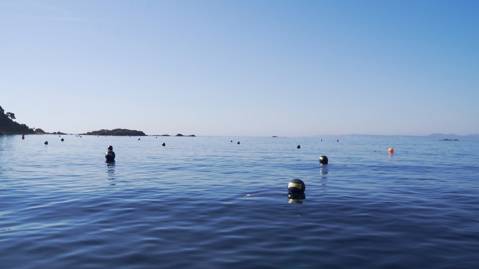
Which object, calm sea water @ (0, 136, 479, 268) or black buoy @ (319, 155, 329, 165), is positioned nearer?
calm sea water @ (0, 136, 479, 268)

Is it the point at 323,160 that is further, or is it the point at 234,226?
the point at 323,160

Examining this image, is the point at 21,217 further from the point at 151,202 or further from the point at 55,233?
the point at 151,202

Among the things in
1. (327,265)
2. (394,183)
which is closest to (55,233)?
(327,265)

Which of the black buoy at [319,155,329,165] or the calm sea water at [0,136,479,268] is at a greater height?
the black buoy at [319,155,329,165]

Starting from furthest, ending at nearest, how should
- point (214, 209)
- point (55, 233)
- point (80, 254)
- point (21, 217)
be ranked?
point (214, 209)
point (21, 217)
point (55, 233)
point (80, 254)

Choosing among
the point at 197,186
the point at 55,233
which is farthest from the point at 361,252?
the point at 197,186

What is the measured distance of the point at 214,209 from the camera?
59.8 ft

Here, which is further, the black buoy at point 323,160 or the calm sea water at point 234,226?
the black buoy at point 323,160

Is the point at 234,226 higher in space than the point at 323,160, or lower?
lower

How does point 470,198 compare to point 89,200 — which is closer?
point 89,200

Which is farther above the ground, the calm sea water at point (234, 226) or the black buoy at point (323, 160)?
the black buoy at point (323, 160)

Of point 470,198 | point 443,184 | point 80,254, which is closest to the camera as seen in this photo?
point 80,254

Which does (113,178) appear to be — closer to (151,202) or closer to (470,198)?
(151,202)

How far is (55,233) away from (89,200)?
712 cm
